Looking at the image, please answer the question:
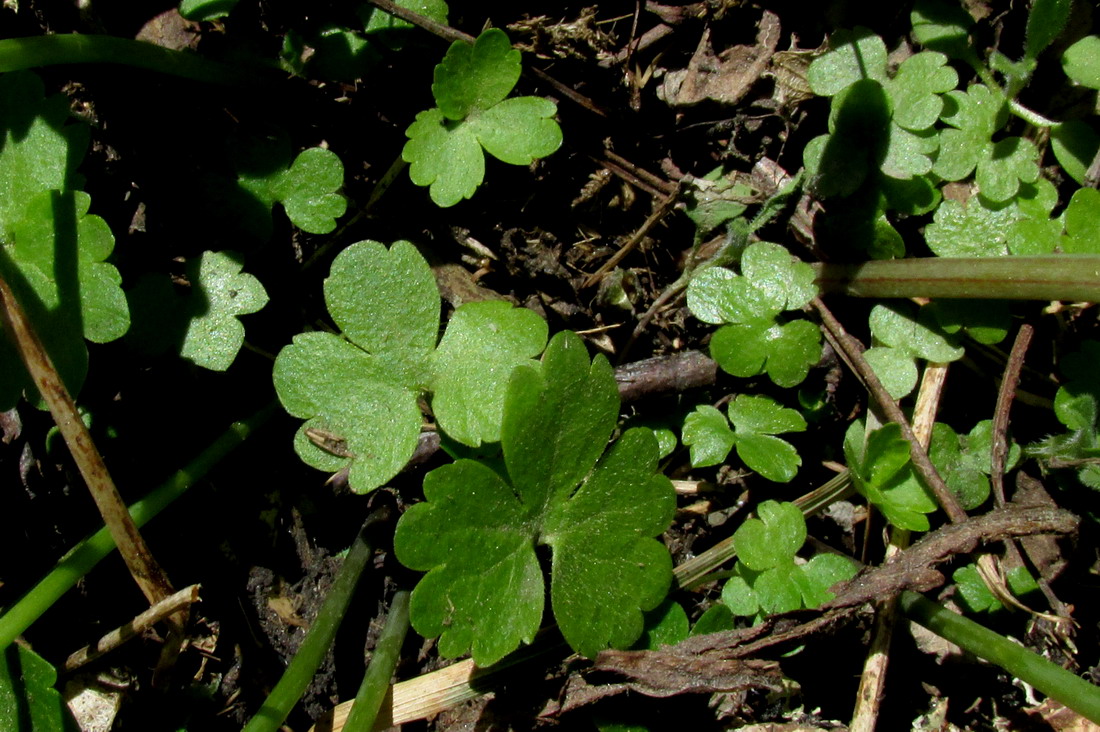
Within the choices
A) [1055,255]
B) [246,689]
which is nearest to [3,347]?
[246,689]

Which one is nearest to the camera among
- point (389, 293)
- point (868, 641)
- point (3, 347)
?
point (3, 347)

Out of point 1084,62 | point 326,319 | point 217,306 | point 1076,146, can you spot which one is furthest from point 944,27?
point 217,306

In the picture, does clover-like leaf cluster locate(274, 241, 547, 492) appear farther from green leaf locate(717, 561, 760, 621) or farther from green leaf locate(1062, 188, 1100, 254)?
green leaf locate(1062, 188, 1100, 254)

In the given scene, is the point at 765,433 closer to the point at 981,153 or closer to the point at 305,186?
the point at 981,153

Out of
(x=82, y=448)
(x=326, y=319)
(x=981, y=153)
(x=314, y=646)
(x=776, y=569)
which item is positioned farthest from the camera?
(x=326, y=319)

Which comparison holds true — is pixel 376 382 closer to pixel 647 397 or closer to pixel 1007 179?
pixel 647 397

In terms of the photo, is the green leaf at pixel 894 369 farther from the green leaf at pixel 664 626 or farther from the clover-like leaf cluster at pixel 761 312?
the green leaf at pixel 664 626
